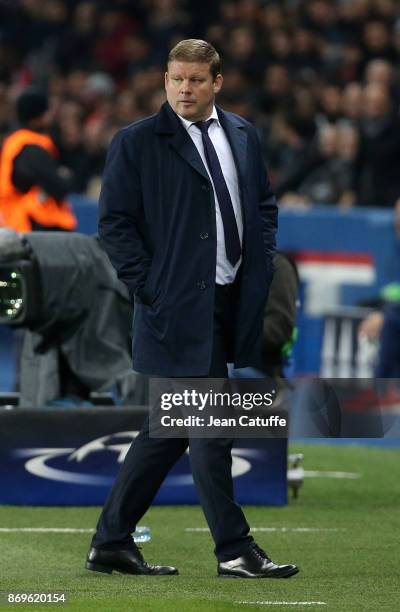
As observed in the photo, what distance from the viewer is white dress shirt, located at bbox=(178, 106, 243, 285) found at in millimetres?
6680

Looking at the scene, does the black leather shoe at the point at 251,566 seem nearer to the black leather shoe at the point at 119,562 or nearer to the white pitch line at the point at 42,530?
the black leather shoe at the point at 119,562

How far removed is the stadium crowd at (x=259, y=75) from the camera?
631 inches

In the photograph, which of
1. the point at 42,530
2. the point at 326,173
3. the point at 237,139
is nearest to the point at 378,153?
the point at 326,173

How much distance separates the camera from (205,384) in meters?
6.68

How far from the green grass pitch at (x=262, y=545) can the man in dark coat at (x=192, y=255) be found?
0.29 m

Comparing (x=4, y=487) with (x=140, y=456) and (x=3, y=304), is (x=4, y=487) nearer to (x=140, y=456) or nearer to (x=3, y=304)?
(x=3, y=304)

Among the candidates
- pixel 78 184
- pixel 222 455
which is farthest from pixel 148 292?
pixel 78 184

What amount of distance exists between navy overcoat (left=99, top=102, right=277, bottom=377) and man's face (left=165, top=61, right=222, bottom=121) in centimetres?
6

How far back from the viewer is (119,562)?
Result: 6.87 metres

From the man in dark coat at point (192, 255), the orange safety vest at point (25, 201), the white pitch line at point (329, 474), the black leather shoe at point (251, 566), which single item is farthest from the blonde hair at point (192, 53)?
the orange safety vest at point (25, 201)

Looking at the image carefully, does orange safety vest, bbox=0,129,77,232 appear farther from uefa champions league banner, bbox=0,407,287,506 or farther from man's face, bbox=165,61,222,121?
man's face, bbox=165,61,222,121

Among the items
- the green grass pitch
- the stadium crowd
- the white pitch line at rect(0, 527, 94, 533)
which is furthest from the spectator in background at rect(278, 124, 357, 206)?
the white pitch line at rect(0, 527, 94, 533)

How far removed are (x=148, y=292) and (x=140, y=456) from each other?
25.3 inches

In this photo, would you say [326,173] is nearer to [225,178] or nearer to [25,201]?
[25,201]
